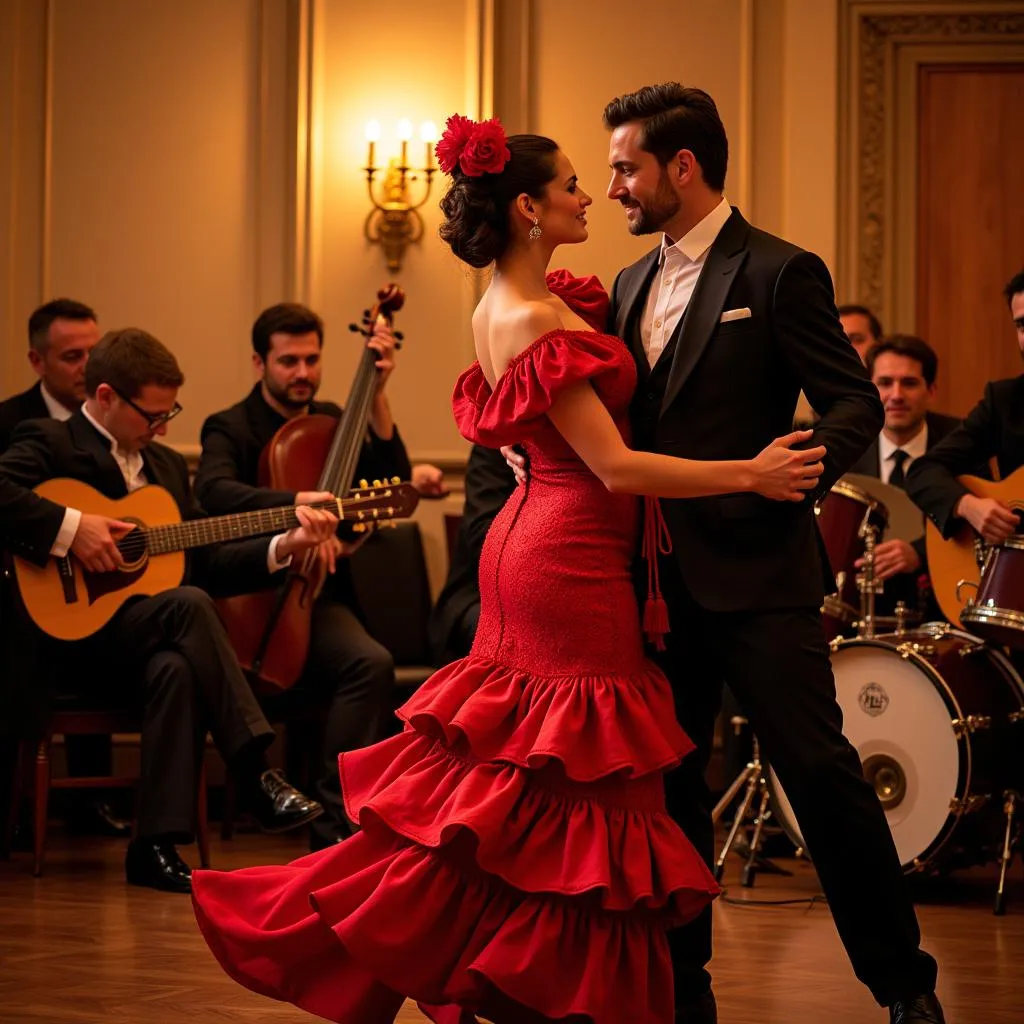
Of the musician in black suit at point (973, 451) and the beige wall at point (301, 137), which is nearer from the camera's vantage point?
the musician in black suit at point (973, 451)

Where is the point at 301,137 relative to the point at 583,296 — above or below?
above

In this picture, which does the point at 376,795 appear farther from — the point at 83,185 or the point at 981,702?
the point at 83,185

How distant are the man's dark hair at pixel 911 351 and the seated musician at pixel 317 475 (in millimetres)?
1602

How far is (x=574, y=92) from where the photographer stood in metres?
6.10

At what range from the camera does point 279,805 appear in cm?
454

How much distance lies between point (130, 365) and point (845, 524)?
212cm

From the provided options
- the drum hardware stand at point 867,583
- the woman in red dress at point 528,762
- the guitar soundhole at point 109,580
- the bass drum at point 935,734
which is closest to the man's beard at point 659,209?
the woman in red dress at point 528,762

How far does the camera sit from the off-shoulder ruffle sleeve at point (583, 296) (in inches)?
114

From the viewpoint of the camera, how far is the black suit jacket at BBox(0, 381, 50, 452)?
5191 mm

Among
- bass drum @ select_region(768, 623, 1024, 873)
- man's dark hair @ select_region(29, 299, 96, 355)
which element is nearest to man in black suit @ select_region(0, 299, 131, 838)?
man's dark hair @ select_region(29, 299, 96, 355)

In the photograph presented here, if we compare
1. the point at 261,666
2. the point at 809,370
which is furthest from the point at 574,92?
the point at 809,370

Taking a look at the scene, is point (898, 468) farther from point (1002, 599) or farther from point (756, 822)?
point (756, 822)

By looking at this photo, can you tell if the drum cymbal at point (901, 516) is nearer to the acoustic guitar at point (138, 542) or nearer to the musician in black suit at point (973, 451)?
the musician in black suit at point (973, 451)

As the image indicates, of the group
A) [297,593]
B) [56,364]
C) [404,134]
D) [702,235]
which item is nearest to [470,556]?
[297,593]
